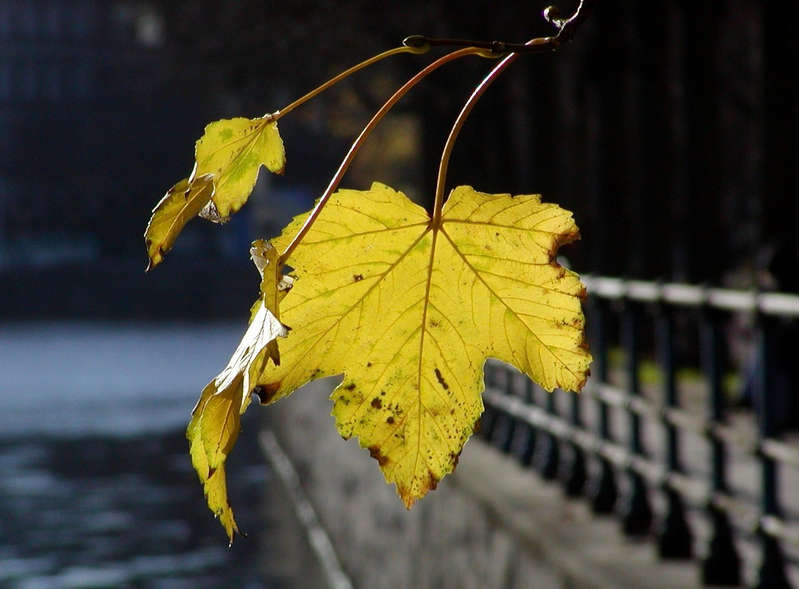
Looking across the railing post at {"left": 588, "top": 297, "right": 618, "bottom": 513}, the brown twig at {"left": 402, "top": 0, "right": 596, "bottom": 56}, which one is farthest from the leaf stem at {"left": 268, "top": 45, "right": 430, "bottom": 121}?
the railing post at {"left": 588, "top": 297, "right": 618, "bottom": 513}

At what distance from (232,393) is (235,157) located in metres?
0.09

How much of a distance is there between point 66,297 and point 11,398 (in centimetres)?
2802

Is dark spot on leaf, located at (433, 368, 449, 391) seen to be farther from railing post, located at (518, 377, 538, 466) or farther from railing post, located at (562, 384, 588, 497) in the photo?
railing post, located at (518, 377, 538, 466)

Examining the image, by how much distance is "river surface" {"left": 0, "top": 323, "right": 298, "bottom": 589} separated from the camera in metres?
14.4

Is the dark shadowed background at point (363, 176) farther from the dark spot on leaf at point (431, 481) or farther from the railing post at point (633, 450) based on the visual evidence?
the railing post at point (633, 450)

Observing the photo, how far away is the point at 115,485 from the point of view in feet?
64.0

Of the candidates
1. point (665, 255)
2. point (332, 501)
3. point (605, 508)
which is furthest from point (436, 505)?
point (665, 255)

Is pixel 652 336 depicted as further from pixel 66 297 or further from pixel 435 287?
pixel 66 297

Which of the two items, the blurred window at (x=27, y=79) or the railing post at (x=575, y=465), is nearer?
the railing post at (x=575, y=465)

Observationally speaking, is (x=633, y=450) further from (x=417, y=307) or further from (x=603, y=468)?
(x=417, y=307)

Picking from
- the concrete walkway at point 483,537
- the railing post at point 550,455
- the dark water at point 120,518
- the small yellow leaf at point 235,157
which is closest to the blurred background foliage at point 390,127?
the small yellow leaf at point 235,157

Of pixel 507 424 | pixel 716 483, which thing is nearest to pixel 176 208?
pixel 716 483

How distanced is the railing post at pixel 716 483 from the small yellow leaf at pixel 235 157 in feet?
13.3

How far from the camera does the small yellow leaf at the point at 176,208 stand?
0.49m
